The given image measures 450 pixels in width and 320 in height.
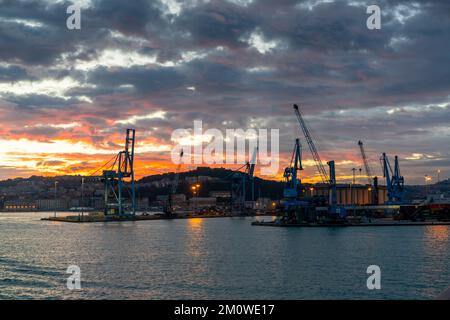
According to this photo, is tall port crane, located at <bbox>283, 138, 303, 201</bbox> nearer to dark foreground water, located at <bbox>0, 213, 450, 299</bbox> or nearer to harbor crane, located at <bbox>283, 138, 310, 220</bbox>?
harbor crane, located at <bbox>283, 138, 310, 220</bbox>

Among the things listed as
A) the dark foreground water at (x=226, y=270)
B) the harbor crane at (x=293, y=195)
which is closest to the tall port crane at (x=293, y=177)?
the harbor crane at (x=293, y=195)

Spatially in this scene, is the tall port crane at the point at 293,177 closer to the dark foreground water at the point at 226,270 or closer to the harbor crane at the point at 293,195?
the harbor crane at the point at 293,195

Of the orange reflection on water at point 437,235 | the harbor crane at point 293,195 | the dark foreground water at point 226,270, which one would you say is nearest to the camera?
the dark foreground water at point 226,270

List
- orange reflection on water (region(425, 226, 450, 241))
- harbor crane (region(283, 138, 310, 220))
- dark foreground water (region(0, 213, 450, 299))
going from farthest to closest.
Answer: harbor crane (region(283, 138, 310, 220)), orange reflection on water (region(425, 226, 450, 241)), dark foreground water (region(0, 213, 450, 299))

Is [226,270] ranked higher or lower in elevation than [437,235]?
higher

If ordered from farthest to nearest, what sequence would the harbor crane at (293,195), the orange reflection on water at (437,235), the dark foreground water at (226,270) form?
the harbor crane at (293,195) → the orange reflection on water at (437,235) → the dark foreground water at (226,270)

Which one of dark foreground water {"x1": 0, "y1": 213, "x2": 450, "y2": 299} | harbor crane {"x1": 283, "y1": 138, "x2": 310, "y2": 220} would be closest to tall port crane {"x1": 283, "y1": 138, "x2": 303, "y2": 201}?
harbor crane {"x1": 283, "y1": 138, "x2": 310, "y2": 220}

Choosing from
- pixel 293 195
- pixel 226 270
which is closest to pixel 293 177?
pixel 293 195

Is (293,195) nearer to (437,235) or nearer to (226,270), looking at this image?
(437,235)

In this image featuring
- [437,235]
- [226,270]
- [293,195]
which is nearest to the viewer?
[226,270]

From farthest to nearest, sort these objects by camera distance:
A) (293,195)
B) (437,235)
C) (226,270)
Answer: (293,195) < (437,235) < (226,270)

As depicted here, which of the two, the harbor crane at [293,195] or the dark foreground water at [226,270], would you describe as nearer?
the dark foreground water at [226,270]

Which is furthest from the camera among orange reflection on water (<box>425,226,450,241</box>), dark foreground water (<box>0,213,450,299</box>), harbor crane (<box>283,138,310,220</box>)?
harbor crane (<box>283,138,310,220</box>)
